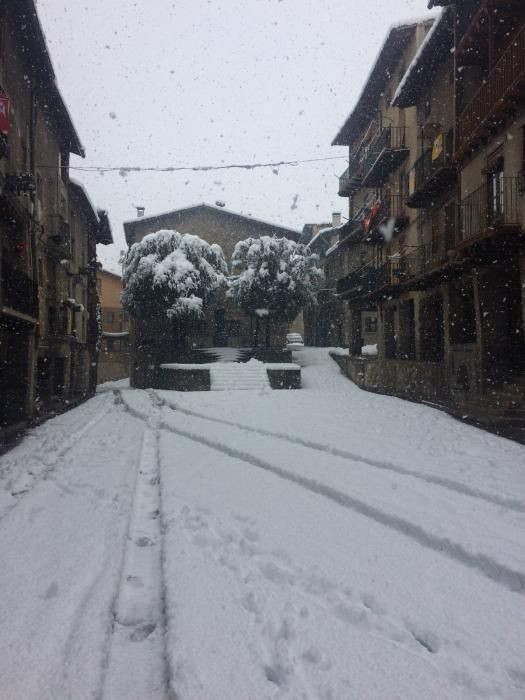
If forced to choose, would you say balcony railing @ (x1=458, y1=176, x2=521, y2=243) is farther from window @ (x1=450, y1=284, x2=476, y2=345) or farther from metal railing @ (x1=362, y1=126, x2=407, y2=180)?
metal railing @ (x1=362, y1=126, x2=407, y2=180)

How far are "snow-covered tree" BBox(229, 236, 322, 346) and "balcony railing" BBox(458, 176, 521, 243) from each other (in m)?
14.2

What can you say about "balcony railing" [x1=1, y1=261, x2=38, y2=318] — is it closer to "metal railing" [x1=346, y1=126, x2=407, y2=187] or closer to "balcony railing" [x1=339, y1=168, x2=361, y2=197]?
"metal railing" [x1=346, y1=126, x2=407, y2=187]

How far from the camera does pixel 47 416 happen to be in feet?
53.6

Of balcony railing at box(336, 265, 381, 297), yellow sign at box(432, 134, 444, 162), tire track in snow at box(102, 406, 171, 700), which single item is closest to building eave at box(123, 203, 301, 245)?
balcony railing at box(336, 265, 381, 297)

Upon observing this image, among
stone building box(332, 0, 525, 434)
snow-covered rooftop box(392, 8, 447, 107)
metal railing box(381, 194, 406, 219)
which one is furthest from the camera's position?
metal railing box(381, 194, 406, 219)

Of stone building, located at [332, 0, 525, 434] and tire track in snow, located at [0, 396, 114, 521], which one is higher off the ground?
stone building, located at [332, 0, 525, 434]

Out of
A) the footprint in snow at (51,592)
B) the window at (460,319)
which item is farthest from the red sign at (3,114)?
the window at (460,319)

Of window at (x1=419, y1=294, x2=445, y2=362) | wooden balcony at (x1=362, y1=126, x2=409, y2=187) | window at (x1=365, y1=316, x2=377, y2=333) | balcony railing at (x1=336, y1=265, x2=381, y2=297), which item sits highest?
wooden balcony at (x1=362, y1=126, x2=409, y2=187)

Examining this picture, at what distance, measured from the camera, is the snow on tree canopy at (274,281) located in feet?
91.4

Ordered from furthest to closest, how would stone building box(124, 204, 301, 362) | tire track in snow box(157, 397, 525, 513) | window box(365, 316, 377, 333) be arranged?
stone building box(124, 204, 301, 362) → window box(365, 316, 377, 333) → tire track in snow box(157, 397, 525, 513)

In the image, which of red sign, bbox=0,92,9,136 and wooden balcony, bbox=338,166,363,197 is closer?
red sign, bbox=0,92,9,136

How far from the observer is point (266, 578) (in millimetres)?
3236

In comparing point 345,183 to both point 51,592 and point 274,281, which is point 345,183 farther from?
point 51,592

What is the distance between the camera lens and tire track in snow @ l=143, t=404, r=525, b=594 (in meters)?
3.23
